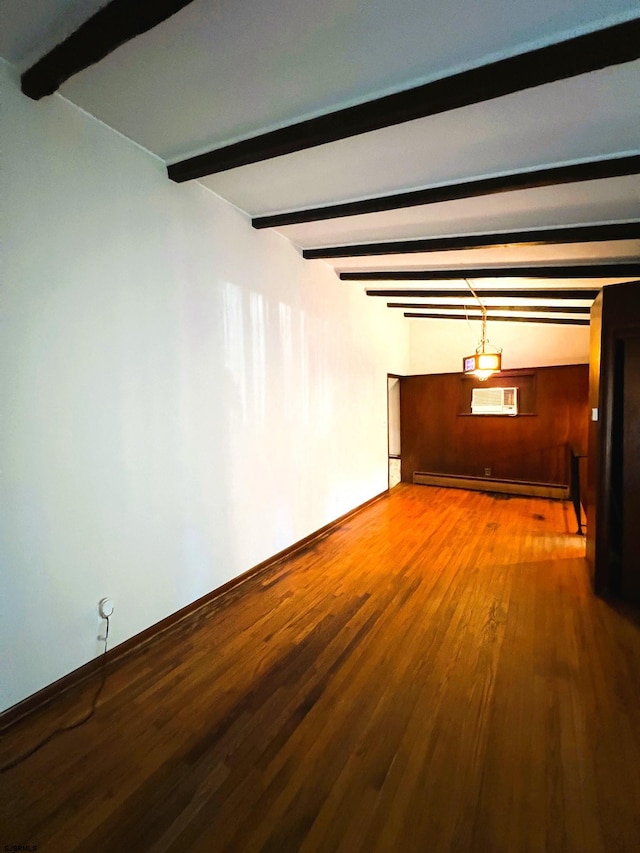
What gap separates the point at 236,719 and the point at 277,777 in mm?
392

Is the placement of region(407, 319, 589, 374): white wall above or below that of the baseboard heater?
above

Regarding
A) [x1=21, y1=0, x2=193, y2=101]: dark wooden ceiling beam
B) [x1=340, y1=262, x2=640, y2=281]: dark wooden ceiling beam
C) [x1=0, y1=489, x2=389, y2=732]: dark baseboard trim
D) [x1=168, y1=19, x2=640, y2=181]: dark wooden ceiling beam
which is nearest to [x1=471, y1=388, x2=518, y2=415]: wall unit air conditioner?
[x1=340, y1=262, x2=640, y2=281]: dark wooden ceiling beam

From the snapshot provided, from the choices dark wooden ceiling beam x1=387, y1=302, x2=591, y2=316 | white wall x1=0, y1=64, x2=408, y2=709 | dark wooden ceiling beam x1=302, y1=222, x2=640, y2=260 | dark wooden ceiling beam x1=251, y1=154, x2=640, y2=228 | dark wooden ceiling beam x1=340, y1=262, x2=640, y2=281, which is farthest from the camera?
dark wooden ceiling beam x1=387, y1=302, x2=591, y2=316

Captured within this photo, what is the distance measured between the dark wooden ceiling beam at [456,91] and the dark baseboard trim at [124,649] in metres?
3.02

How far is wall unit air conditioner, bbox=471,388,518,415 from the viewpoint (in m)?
6.62

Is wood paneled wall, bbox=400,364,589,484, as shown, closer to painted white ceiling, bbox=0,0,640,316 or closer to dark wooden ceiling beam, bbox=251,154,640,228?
painted white ceiling, bbox=0,0,640,316

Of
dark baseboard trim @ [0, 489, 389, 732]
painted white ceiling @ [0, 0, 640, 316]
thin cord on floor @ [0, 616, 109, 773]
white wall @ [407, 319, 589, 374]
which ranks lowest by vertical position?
thin cord on floor @ [0, 616, 109, 773]

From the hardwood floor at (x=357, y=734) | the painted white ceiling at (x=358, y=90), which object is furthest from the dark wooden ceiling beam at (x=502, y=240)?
the hardwood floor at (x=357, y=734)

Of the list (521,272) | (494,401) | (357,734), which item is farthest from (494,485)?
(357,734)

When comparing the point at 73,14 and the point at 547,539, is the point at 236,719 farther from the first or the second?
the point at 547,539

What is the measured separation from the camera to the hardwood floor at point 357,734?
142 centimetres

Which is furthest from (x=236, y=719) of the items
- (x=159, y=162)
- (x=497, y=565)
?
(x=159, y=162)

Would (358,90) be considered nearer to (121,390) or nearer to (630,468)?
(121,390)

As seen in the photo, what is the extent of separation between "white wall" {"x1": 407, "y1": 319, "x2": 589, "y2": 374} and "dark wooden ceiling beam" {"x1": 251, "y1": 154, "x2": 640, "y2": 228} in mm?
4627
